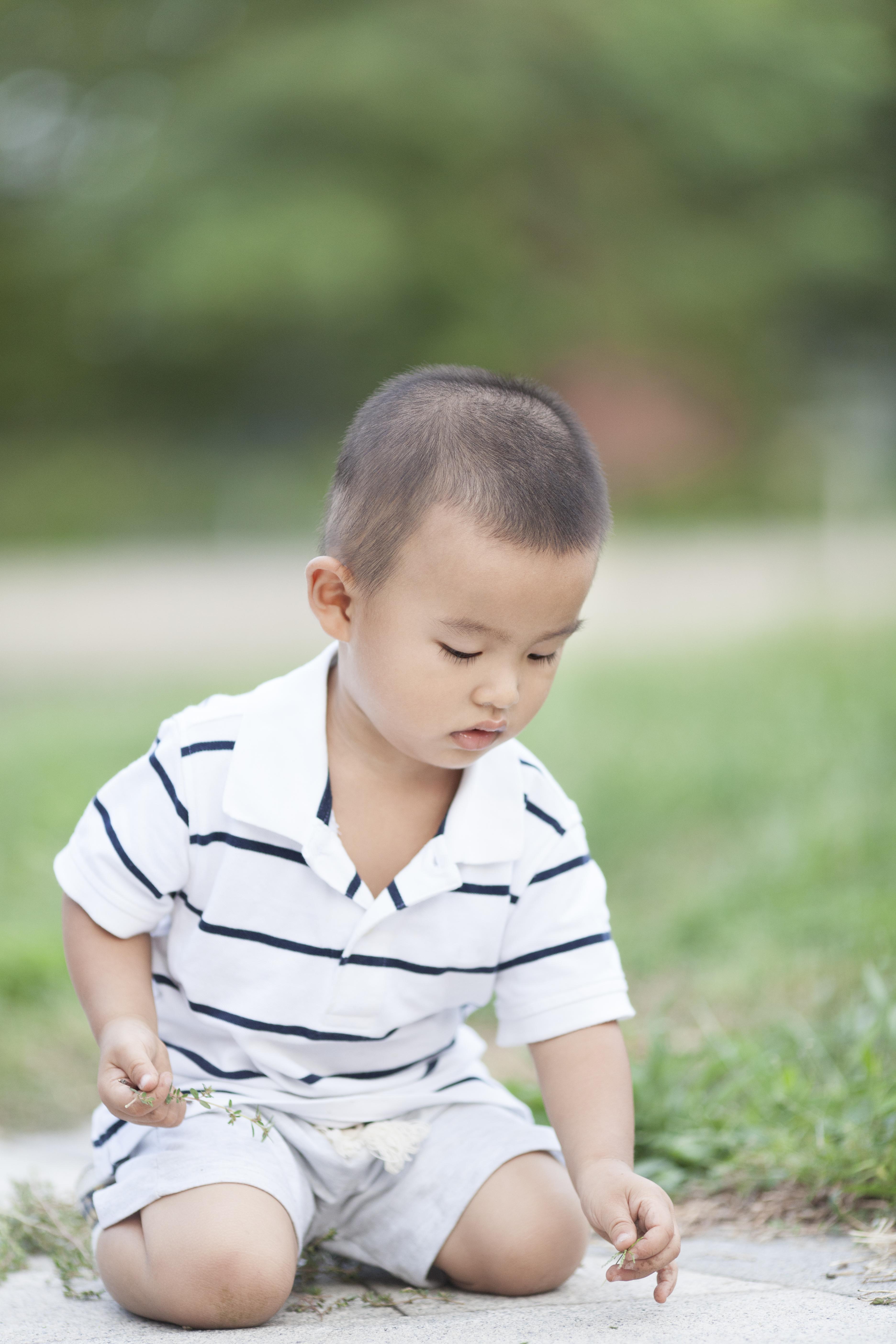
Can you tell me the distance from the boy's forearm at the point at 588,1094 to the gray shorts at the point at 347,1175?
0.25 ft

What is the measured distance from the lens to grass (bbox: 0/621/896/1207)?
6.25 ft

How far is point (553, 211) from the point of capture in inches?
631

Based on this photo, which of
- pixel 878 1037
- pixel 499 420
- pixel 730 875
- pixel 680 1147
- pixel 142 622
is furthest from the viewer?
pixel 142 622

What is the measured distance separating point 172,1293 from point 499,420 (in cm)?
93

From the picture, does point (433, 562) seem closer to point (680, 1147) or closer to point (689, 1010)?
point (680, 1147)

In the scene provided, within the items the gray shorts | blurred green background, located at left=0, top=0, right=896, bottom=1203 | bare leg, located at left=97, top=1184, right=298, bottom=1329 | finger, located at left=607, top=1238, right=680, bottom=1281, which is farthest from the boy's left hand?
blurred green background, located at left=0, top=0, right=896, bottom=1203

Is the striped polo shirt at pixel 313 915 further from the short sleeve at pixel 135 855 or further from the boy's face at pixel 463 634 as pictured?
the boy's face at pixel 463 634

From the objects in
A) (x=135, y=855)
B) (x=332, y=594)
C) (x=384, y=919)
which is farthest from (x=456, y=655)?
(x=135, y=855)

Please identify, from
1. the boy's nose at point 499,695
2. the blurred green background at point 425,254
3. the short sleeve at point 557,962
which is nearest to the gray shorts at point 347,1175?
the short sleeve at point 557,962

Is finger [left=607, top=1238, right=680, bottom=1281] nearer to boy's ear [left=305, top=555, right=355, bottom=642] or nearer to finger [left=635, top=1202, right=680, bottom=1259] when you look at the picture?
finger [left=635, top=1202, right=680, bottom=1259]

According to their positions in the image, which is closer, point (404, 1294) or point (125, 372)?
point (404, 1294)

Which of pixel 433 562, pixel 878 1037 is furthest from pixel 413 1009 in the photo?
pixel 878 1037

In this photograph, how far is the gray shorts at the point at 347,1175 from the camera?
148 cm

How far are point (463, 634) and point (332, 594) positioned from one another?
0.62ft
